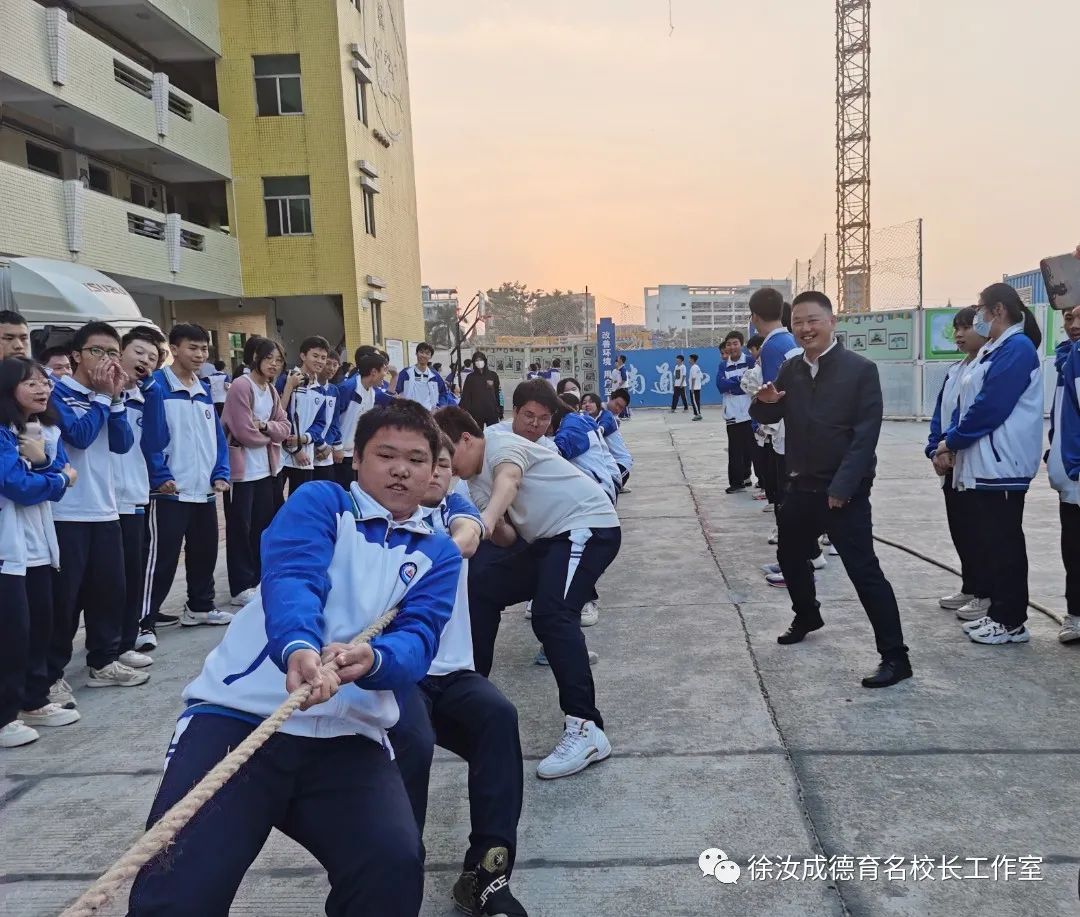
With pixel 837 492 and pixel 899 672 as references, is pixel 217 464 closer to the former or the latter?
pixel 837 492

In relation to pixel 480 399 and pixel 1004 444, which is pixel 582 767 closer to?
pixel 1004 444

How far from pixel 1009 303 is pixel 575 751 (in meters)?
3.10

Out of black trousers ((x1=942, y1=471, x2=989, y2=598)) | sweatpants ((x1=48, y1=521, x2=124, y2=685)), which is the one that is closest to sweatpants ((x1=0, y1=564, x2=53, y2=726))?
sweatpants ((x1=48, y1=521, x2=124, y2=685))

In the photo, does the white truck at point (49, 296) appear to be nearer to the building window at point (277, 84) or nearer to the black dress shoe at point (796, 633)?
the black dress shoe at point (796, 633)

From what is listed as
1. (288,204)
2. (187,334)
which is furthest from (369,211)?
(187,334)

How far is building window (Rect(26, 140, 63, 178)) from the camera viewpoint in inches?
564

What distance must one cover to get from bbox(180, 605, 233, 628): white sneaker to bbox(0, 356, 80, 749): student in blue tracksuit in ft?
5.03

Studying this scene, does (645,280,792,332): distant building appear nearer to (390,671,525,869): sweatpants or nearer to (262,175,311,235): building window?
(262,175,311,235): building window

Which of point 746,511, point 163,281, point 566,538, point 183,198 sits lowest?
point 746,511

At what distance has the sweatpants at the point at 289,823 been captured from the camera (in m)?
1.61

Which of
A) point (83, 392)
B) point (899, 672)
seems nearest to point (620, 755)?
point (899, 672)

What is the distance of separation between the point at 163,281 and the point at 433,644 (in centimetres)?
1662

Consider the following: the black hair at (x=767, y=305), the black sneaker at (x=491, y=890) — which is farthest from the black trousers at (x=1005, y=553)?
the black sneaker at (x=491, y=890)

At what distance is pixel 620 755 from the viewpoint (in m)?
3.19
